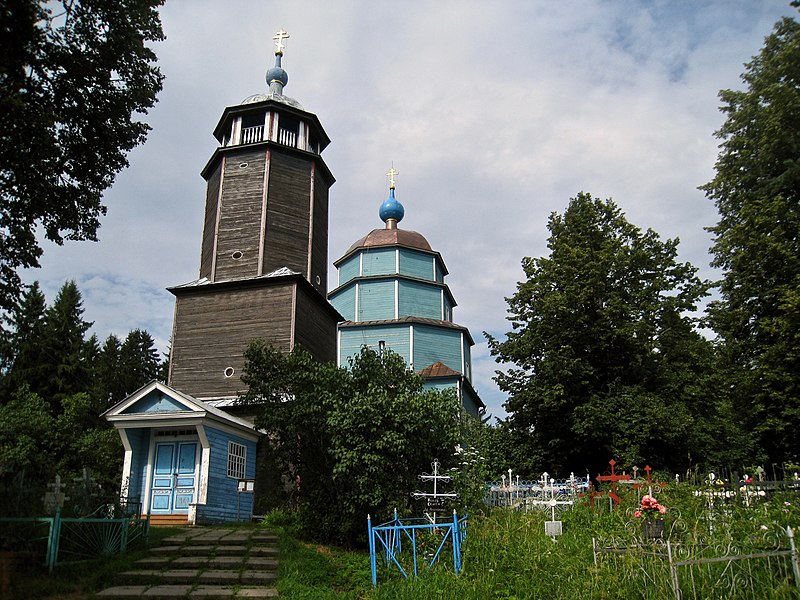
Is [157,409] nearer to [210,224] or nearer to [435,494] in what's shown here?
[435,494]

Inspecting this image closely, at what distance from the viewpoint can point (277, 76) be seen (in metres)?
24.4

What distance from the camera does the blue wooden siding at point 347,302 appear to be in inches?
1362

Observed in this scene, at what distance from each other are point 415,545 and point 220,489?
805 cm

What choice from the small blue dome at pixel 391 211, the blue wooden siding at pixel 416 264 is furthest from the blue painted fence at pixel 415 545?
the small blue dome at pixel 391 211

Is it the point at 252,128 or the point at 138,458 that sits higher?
the point at 252,128

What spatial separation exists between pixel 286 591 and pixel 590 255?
1687 cm

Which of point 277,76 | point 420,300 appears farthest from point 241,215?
point 420,300

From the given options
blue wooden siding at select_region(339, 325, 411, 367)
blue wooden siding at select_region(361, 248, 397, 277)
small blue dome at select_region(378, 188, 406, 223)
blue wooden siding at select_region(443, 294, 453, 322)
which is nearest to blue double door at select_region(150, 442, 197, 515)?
blue wooden siding at select_region(339, 325, 411, 367)

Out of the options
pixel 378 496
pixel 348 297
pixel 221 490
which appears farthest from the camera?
pixel 348 297

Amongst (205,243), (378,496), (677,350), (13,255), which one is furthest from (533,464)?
(13,255)

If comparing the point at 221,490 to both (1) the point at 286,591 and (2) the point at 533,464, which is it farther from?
(2) the point at 533,464

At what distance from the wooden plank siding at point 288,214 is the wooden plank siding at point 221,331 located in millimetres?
1233

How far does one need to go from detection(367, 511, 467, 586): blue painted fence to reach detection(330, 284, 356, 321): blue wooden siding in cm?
2492

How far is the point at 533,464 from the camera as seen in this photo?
69.5 feet
